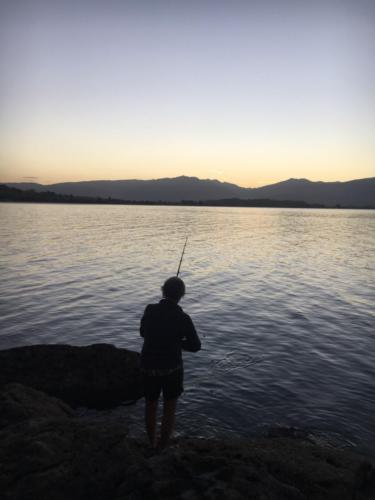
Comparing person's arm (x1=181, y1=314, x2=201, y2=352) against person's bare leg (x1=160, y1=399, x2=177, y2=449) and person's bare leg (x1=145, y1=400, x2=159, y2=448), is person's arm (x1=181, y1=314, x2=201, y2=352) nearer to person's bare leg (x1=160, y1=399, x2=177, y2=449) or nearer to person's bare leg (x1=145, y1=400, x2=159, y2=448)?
person's bare leg (x1=160, y1=399, x2=177, y2=449)

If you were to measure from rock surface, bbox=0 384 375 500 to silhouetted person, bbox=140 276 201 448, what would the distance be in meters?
1.25

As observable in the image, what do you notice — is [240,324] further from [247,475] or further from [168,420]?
[247,475]

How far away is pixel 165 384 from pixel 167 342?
768 millimetres

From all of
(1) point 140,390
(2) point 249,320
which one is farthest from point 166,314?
(2) point 249,320

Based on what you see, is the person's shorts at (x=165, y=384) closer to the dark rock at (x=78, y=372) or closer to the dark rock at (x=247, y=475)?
the dark rock at (x=247, y=475)

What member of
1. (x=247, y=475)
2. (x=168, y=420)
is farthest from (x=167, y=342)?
(x=247, y=475)

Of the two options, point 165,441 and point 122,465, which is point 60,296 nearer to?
point 165,441

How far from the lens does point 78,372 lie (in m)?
9.97

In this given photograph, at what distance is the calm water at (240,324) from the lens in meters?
9.70

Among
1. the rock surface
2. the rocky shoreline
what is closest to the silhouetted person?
the rocky shoreline

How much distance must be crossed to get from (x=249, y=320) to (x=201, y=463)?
1338cm

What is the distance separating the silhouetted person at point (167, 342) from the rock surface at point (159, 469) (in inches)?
49.0

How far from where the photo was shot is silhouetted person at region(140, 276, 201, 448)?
6.31 metres

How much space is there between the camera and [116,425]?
5.40 metres
